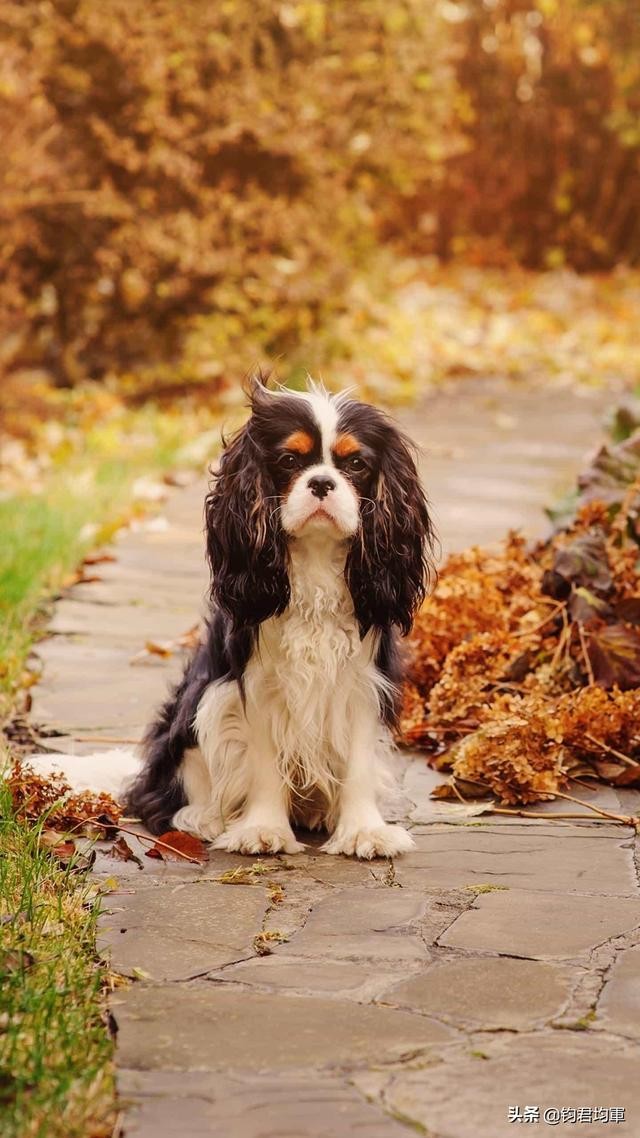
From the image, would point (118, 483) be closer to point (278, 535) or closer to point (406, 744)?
point (406, 744)

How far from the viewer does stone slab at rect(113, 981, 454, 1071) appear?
9.13ft

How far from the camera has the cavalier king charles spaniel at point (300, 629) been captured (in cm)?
388

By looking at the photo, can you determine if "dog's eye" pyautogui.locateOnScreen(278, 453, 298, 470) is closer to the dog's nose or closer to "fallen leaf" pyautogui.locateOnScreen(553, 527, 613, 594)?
the dog's nose

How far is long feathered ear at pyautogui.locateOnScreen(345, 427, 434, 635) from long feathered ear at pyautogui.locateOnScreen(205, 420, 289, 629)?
0.19 m

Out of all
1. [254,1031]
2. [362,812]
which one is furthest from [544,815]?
[254,1031]

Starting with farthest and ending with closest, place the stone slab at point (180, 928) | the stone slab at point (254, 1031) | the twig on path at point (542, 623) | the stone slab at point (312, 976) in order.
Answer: the twig on path at point (542, 623) → the stone slab at point (180, 928) → the stone slab at point (312, 976) → the stone slab at point (254, 1031)

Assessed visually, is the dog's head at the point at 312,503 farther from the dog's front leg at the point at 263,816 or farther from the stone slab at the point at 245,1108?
the stone slab at the point at 245,1108

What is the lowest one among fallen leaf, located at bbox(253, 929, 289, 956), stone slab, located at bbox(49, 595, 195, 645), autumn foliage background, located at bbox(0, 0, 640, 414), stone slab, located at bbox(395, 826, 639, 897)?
fallen leaf, located at bbox(253, 929, 289, 956)

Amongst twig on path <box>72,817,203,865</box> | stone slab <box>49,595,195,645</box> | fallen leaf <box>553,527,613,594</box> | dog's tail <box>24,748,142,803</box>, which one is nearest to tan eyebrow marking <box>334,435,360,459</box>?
twig on path <box>72,817,203,865</box>

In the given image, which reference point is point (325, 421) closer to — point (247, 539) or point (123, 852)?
point (247, 539)

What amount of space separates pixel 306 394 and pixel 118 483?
472 cm

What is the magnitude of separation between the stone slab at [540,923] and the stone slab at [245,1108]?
760mm

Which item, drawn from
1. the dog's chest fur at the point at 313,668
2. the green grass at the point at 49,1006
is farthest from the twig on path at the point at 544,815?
the green grass at the point at 49,1006

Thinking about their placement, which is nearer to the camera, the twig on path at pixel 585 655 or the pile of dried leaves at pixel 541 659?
the pile of dried leaves at pixel 541 659
